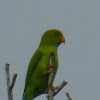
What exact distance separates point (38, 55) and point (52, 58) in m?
2.97

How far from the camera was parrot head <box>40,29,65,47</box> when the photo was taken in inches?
291

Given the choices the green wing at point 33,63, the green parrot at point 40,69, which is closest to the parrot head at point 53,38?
the green parrot at point 40,69

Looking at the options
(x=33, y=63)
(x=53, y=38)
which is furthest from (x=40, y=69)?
(x=53, y=38)

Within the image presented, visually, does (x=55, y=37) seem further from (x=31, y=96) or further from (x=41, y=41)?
(x=31, y=96)

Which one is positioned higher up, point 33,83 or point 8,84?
point 33,83

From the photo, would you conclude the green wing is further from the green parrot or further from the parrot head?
the parrot head

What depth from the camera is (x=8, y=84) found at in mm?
3721

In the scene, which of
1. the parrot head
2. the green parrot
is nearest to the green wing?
the green parrot

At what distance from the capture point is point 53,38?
747 cm

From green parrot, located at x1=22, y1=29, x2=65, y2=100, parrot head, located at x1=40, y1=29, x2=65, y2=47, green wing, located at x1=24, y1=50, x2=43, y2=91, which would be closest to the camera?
green parrot, located at x1=22, y1=29, x2=65, y2=100

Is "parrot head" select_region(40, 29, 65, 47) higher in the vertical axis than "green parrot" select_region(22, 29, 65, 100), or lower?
higher

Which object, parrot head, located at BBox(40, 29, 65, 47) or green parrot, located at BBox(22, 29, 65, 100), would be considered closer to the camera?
green parrot, located at BBox(22, 29, 65, 100)

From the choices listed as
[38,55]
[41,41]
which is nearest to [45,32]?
[41,41]

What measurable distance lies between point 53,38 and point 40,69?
1148 mm
